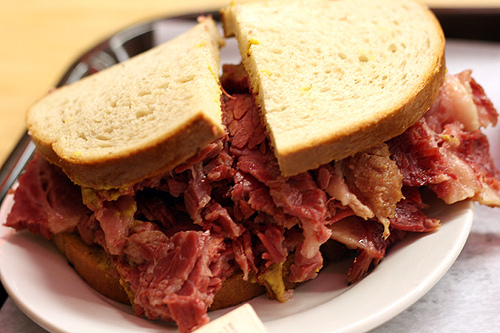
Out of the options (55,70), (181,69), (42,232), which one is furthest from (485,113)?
(55,70)

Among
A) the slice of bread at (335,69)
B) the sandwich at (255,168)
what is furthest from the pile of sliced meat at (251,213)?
the slice of bread at (335,69)

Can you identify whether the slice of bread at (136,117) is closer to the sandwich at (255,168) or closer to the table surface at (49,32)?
the sandwich at (255,168)

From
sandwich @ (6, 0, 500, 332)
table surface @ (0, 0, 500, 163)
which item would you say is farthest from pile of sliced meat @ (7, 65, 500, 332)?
table surface @ (0, 0, 500, 163)

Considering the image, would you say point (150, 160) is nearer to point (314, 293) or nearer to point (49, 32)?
point (314, 293)

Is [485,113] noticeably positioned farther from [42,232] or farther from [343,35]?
[42,232]

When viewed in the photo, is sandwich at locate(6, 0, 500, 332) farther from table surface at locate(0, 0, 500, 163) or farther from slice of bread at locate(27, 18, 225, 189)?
table surface at locate(0, 0, 500, 163)

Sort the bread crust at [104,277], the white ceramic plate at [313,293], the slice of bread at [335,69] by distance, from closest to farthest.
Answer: the white ceramic plate at [313,293]
the slice of bread at [335,69]
the bread crust at [104,277]
